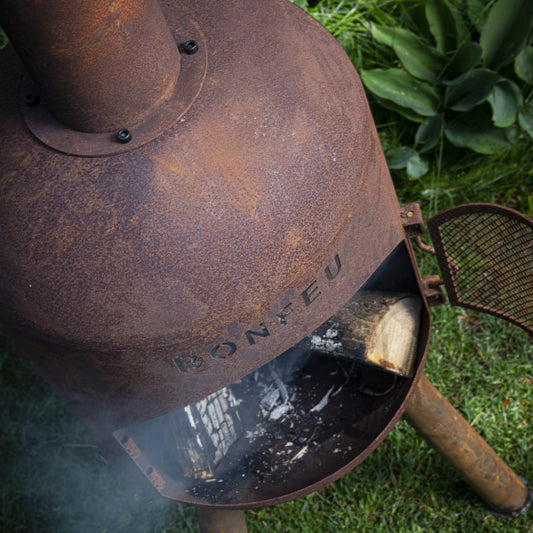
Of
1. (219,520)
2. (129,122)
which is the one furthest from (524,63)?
(219,520)

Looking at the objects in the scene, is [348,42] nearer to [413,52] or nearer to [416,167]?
[413,52]

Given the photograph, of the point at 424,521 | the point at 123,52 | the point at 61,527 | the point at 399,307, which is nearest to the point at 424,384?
the point at 399,307

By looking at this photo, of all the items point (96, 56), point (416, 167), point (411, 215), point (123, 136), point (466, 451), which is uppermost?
point (96, 56)

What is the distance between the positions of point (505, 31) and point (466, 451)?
5.39ft

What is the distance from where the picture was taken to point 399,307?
1716 mm

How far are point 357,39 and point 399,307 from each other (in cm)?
154

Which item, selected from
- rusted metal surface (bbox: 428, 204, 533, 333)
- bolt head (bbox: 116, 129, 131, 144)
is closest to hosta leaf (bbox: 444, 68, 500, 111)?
rusted metal surface (bbox: 428, 204, 533, 333)

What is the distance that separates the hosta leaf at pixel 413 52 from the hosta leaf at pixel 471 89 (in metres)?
0.11

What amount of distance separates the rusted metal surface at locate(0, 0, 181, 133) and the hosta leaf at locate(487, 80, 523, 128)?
1646 millimetres

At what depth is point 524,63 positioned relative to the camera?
239cm

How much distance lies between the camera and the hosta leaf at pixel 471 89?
7.80 ft

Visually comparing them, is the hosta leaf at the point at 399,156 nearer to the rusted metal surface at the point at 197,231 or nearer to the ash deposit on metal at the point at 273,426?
the ash deposit on metal at the point at 273,426

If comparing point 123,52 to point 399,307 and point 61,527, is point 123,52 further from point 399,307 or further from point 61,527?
point 61,527

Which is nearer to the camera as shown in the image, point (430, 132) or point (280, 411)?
point (280, 411)
